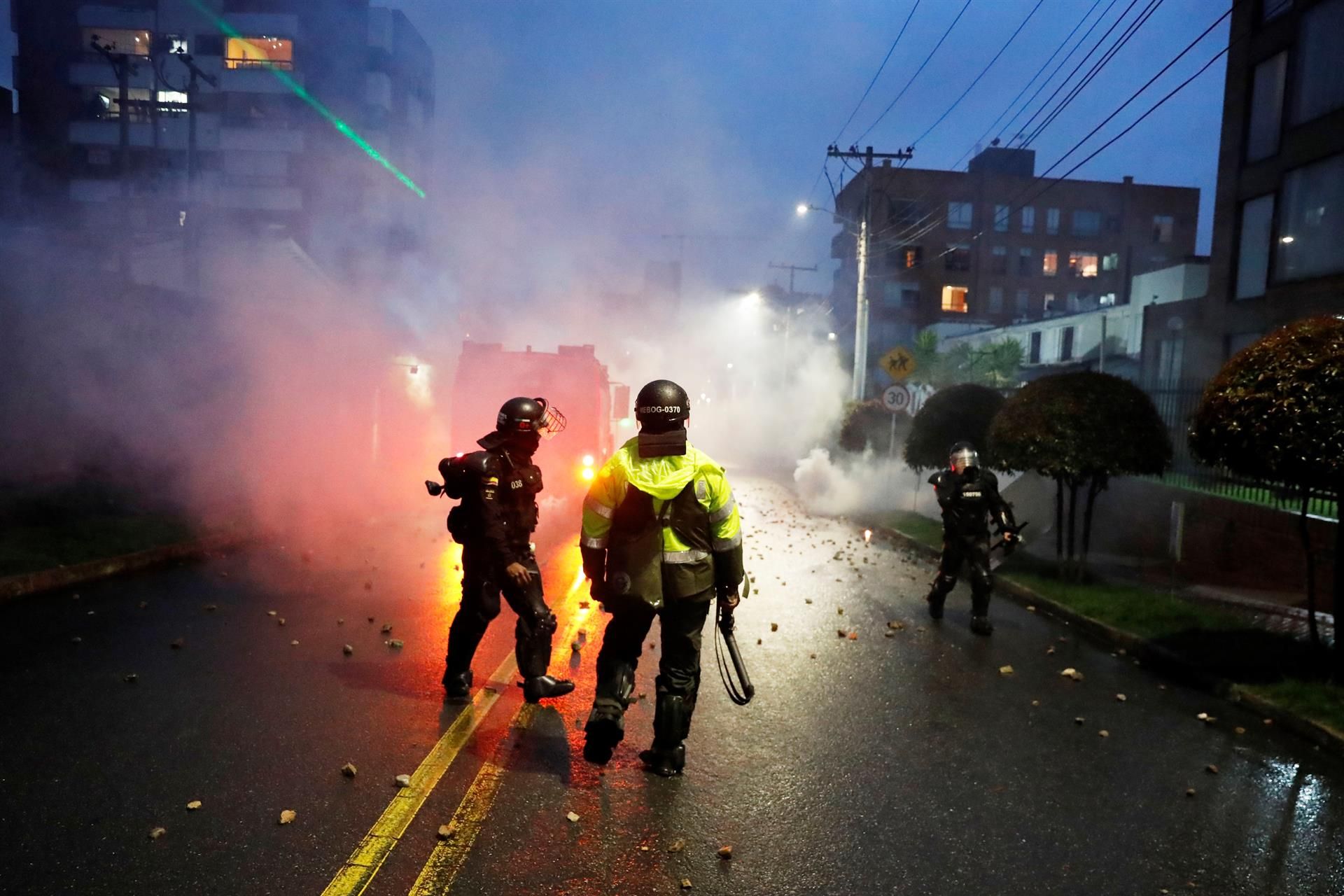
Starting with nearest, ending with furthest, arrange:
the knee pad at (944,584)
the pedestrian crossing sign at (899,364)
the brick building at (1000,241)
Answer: the knee pad at (944,584)
the pedestrian crossing sign at (899,364)
the brick building at (1000,241)

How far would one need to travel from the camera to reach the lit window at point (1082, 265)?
64250mm

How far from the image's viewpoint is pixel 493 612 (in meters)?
5.78

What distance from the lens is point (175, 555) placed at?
11336mm

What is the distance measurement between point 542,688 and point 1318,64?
730 inches

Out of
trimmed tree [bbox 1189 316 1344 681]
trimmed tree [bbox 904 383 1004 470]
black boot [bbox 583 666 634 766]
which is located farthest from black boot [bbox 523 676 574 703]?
trimmed tree [bbox 904 383 1004 470]

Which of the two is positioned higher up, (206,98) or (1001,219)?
(206,98)

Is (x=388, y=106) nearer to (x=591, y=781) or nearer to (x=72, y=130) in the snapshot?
(x=72, y=130)

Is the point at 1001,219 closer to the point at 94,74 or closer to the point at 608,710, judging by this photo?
the point at 94,74

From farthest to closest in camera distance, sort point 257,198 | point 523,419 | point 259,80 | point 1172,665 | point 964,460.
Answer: point 259,80 → point 257,198 → point 964,460 → point 1172,665 → point 523,419

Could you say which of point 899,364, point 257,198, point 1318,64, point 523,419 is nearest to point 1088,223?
point 257,198

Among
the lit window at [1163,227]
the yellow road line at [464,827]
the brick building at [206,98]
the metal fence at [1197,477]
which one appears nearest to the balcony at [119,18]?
the brick building at [206,98]

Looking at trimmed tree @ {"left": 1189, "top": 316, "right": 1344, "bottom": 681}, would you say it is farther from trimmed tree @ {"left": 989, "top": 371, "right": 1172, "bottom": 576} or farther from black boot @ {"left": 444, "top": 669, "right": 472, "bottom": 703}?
black boot @ {"left": 444, "top": 669, "right": 472, "bottom": 703}

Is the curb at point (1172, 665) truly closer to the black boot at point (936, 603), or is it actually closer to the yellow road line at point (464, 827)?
the black boot at point (936, 603)

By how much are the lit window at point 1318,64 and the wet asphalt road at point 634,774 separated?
14.0 meters
